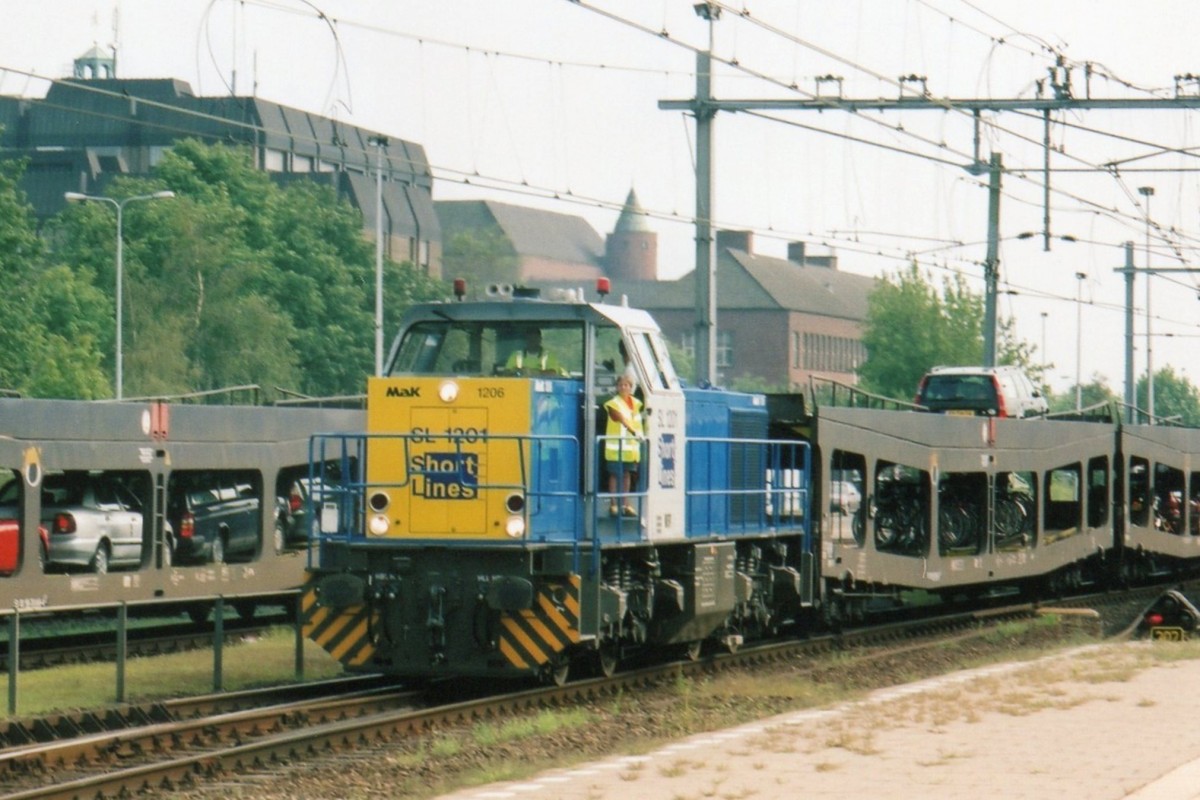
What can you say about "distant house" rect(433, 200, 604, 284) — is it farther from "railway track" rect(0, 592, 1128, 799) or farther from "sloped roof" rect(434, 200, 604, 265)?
"railway track" rect(0, 592, 1128, 799)

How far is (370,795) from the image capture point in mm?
10930

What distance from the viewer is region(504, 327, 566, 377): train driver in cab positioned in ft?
51.6

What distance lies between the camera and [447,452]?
15.4m

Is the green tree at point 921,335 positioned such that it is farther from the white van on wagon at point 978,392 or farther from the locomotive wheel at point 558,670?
the locomotive wheel at point 558,670

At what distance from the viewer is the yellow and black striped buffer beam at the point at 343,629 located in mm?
15352

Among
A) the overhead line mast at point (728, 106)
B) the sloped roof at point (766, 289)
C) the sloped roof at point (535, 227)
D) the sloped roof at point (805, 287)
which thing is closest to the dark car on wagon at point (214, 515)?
the overhead line mast at point (728, 106)

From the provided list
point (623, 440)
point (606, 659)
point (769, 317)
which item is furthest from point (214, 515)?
point (769, 317)

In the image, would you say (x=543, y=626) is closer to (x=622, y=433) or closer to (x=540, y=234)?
(x=622, y=433)

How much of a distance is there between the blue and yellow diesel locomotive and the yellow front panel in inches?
0.5

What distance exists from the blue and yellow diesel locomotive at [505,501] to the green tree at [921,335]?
70894 millimetres

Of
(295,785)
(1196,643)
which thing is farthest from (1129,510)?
(295,785)

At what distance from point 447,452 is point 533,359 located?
→ 44.2 inches

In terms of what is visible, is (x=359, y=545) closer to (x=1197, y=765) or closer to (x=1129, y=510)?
(x=1197, y=765)

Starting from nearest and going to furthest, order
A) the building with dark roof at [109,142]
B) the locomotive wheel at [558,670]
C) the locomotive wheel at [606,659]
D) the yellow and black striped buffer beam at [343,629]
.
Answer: the yellow and black striped buffer beam at [343,629] → the locomotive wheel at [558,670] → the locomotive wheel at [606,659] → the building with dark roof at [109,142]
